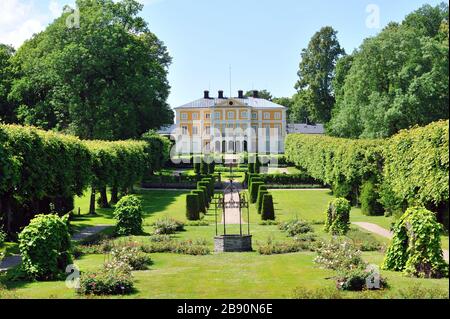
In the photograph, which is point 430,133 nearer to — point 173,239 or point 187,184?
point 173,239

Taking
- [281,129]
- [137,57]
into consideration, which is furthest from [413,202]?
[281,129]

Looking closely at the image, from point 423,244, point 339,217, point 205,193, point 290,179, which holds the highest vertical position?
point 423,244

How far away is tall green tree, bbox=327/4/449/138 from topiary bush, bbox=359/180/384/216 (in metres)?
13.2

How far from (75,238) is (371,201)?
15.6m

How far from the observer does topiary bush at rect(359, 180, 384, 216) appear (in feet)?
104

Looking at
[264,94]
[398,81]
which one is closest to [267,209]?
[398,81]

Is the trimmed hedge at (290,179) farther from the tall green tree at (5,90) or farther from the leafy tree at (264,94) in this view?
the leafy tree at (264,94)

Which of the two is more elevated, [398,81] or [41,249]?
[398,81]

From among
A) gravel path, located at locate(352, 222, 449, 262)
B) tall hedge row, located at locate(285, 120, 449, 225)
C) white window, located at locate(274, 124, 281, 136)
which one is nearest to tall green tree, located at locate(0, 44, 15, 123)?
tall hedge row, located at locate(285, 120, 449, 225)

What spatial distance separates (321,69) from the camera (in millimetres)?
77875

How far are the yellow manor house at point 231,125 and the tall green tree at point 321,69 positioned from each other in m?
22.9

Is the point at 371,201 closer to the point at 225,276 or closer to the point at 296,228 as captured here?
the point at 296,228

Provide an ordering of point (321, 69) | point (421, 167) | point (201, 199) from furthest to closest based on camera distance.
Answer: point (321, 69) < point (201, 199) < point (421, 167)
